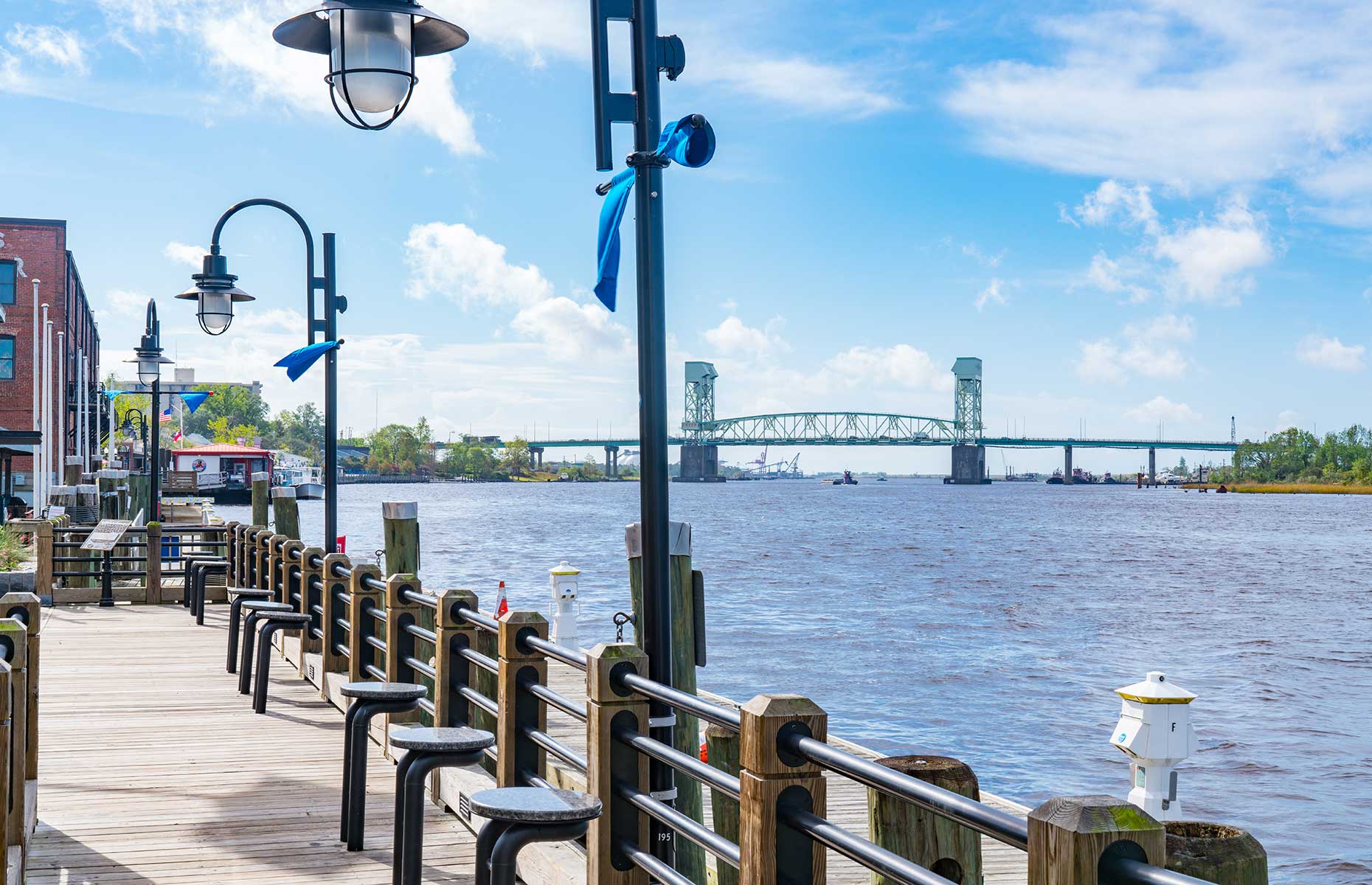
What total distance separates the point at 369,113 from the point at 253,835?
3985 mm

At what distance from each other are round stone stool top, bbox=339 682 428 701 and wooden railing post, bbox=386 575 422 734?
8.32ft

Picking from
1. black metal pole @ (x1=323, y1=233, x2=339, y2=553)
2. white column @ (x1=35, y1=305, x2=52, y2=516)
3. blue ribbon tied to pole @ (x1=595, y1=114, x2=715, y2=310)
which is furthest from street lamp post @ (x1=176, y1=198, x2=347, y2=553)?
white column @ (x1=35, y1=305, x2=52, y2=516)

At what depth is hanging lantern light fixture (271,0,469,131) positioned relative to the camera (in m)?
6.04

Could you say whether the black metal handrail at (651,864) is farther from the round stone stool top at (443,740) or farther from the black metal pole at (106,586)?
the black metal pole at (106,586)

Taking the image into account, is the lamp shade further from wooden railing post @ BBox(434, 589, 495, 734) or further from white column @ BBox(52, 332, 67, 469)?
white column @ BBox(52, 332, 67, 469)

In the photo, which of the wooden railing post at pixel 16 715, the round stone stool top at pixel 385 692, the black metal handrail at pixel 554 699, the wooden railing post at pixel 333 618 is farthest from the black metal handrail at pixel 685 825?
the wooden railing post at pixel 333 618

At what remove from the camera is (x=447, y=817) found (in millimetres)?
7344

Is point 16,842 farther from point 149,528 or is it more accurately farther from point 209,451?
point 209,451

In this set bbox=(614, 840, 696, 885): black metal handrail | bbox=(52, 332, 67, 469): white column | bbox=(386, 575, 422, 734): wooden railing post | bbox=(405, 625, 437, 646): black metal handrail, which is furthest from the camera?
bbox=(52, 332, 67, 469): white column

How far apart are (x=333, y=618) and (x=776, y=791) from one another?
835 cm

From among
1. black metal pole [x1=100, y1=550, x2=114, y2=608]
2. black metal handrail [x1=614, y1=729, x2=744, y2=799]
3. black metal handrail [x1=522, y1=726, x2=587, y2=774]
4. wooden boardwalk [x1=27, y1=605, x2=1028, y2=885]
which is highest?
black metal handrail [x1=614, y1=729, x2=744, y2=799]

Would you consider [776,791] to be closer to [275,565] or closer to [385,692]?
[385,692]

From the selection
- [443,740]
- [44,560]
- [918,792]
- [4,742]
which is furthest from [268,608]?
[44,560]

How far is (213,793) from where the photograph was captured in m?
7.79
